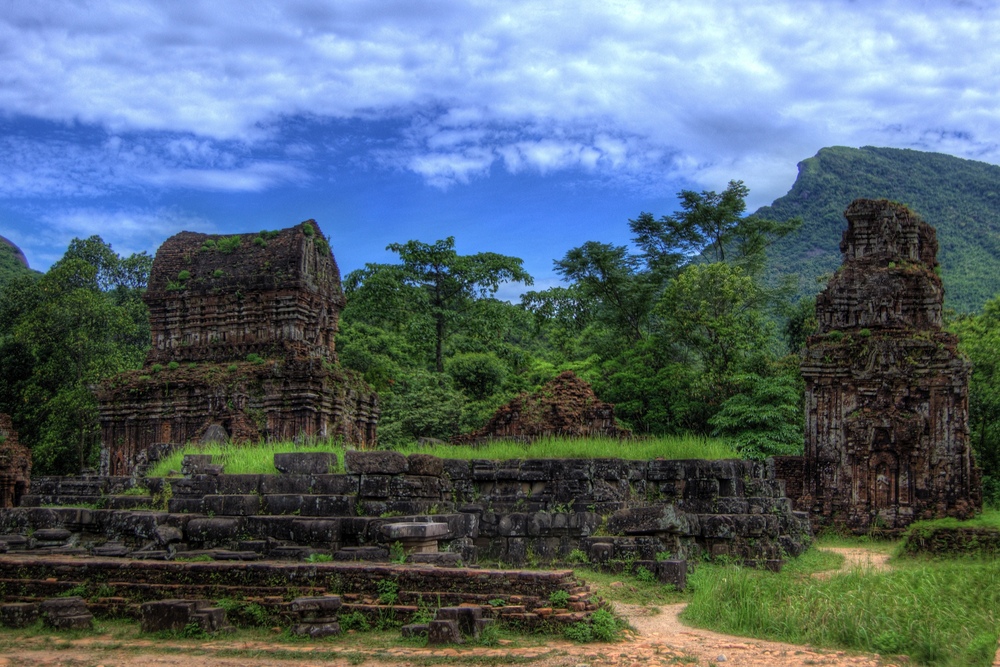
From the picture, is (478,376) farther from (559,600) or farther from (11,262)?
(11,262)

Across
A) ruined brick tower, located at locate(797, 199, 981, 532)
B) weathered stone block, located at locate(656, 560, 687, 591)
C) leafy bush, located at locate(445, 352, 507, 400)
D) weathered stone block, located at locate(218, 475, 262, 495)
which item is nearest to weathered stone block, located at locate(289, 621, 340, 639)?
weathered stone block, located at locate(218, 475, 262, 495)

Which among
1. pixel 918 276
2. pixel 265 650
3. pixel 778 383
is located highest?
pixel 918 276

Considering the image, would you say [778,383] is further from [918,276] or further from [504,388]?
[504,388]

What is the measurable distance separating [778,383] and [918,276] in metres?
5.30

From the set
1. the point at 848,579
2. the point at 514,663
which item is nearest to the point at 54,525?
the point at 514,663

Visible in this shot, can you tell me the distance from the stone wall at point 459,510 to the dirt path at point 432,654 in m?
2.44

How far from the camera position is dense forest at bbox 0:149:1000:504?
27.0 m

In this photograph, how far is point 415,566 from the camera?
8.17 meters

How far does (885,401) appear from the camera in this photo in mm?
20391

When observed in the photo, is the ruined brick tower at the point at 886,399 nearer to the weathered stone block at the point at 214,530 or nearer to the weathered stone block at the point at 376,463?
the weathered stone block at the point at 376,463

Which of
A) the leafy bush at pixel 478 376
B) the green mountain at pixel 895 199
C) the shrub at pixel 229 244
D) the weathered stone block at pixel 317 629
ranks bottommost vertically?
the weathered stone block at pixel 317 629

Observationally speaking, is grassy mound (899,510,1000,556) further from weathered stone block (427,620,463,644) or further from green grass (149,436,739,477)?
weathered stone block (427,620,463,644)

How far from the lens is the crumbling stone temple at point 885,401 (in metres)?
19.8

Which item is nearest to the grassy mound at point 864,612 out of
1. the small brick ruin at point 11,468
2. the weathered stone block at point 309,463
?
the weathered stone block at point 309,463
